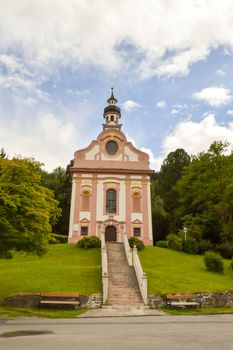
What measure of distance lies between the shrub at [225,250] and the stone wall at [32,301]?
766 inches

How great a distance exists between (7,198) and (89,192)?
22.4 metres

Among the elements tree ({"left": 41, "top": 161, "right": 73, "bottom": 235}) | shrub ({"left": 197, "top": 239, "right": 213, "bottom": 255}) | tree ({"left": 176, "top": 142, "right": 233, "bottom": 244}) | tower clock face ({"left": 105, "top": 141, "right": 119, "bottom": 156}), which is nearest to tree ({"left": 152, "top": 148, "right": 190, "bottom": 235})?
tree ({"left": 176, "top": 142, "right": 233, "bottom": 244})

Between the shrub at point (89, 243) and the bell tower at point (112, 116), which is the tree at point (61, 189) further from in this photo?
the shrub at point (89, 243)

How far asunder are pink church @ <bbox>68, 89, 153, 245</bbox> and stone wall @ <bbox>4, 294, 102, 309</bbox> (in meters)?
18.2

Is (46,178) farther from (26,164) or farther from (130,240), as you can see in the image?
(26,164)

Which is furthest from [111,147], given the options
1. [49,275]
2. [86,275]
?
[49,275]

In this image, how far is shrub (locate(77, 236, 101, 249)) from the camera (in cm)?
3334

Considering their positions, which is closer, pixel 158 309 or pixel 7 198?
pixel 7 198

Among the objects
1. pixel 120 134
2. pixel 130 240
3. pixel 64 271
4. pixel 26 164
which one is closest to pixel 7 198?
pixel 26 164

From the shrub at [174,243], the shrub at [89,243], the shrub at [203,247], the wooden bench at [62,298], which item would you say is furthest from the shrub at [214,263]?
the wooden bench at [62,298]

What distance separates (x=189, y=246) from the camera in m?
33.6

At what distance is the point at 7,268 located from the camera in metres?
25.4

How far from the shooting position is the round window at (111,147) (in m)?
41.1

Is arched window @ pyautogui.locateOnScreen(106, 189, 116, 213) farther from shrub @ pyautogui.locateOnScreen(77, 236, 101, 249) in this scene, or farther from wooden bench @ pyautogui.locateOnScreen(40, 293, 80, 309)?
wooden bench @ pyautogui.locateOnScreen(40, 293, 80, 309)
